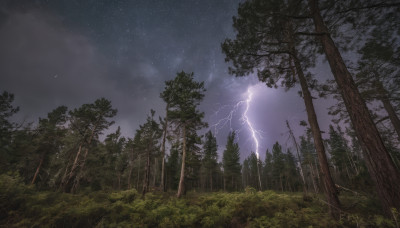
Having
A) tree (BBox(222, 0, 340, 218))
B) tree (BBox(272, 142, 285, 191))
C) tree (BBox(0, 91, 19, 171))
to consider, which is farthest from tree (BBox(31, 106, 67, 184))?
tree (BBox(272, 142, 285, 191))

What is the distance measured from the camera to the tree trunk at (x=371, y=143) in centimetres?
297

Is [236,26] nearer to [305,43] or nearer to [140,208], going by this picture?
[305,43]

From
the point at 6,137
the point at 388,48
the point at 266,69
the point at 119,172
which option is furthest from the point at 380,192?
the point at 119,172

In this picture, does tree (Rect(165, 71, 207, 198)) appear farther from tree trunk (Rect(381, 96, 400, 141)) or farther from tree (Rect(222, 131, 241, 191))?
tree (Rect(222, 131, 241, 191))

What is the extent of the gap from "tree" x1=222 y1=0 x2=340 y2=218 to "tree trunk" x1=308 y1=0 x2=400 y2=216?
1.75m

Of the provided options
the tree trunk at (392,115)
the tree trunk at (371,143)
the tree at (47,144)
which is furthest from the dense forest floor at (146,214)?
the tree at (47,144)

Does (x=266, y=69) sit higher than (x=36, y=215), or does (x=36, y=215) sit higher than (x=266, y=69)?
(x=266, y=69)

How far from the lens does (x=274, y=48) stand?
23.5ft

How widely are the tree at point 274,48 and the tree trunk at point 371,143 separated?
1.75 metres

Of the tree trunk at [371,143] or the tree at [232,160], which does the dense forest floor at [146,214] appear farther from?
the tree at [232,160]

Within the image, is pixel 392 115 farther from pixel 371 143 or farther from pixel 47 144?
pixel 47 144

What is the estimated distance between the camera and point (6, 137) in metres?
16.9

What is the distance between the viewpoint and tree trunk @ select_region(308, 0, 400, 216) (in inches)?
117

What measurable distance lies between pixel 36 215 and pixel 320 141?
12019mm
